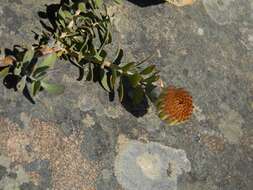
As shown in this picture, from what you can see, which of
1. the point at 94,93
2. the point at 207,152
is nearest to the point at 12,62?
the point at 94,93

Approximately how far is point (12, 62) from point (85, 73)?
26 cm

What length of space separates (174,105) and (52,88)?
1.35 feet

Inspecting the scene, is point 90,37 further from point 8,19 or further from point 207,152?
point 207,152

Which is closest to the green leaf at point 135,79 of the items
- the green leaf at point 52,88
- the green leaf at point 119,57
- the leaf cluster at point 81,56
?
the leaf cluster at point 81,56

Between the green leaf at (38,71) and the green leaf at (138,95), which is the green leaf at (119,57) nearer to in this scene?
the green leaf at (138,95)

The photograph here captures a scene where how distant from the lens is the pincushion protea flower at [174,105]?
6.05 feet

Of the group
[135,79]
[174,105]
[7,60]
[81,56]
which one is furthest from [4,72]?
[174,105]

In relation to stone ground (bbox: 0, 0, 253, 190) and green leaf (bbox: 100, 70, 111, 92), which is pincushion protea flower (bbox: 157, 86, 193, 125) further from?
green leaf (bbox: 100, 70, 111, 92)

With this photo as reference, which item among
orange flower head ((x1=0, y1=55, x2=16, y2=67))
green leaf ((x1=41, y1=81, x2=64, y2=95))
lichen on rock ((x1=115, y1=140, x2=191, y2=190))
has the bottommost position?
lichen on rock ((x1=115, y1=140, x2=191, y2=190))

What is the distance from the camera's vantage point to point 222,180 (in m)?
1.95

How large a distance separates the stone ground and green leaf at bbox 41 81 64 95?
0.11ft

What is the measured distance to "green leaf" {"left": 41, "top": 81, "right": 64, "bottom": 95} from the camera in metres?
1.74

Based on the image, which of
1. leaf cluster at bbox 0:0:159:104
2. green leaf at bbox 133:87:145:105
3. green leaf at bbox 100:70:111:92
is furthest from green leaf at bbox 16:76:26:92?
green leaf at bbox 133:87:145:105

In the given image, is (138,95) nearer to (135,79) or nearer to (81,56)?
(135,79)
